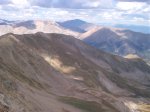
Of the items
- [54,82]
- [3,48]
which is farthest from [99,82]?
[3,48]

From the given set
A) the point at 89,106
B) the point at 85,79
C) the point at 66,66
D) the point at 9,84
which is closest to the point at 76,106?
the point at 89,106

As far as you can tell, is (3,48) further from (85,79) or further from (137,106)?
(137,106)

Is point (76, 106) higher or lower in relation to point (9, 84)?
lower

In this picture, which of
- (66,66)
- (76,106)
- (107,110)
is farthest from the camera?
(66,66)

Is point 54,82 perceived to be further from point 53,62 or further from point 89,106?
point 53,62

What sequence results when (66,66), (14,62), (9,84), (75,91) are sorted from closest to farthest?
(9,84) → (14,62) → (75,91) → (66,66)

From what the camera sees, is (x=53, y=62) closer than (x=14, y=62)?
No

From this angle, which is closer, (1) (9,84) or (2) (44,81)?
(1) (9,84)

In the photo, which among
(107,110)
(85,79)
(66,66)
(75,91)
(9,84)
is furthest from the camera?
(66,66)

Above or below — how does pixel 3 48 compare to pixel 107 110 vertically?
above
